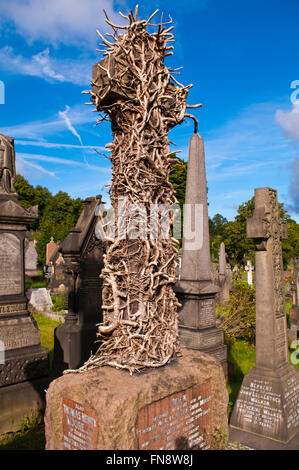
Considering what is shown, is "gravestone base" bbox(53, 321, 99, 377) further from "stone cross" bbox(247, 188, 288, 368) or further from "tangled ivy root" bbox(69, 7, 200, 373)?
"tangled ivy root" bbox(69, 7, 200, 373)

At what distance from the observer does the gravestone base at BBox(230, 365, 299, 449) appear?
4.88m

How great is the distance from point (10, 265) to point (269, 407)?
4843 mm

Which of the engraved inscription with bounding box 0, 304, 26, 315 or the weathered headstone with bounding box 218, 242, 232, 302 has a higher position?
the engraved inscription with bounding box 0, 304, 26, 315

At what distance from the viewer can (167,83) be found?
309 centimetres

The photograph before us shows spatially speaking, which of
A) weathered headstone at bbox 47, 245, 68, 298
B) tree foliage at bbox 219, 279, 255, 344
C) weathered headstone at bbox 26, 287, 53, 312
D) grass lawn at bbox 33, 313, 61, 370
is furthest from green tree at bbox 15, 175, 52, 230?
tree foliage at bbox 219, 279, 255, 344

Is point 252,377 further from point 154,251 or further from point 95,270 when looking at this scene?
point 95,270

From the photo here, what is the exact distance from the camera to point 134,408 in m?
2.34

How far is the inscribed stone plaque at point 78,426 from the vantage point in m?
2.38

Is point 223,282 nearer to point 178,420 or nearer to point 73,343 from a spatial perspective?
point 73,343

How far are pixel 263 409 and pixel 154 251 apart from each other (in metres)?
3.68

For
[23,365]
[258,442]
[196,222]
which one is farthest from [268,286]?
[23,365]

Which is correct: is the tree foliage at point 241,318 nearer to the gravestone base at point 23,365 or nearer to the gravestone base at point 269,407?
the gravestone base at point 269,407

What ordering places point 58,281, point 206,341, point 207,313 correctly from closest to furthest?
1. point 206,341
2. point 207,313
3. point 58,281

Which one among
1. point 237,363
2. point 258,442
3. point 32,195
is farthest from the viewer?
point 32,195
